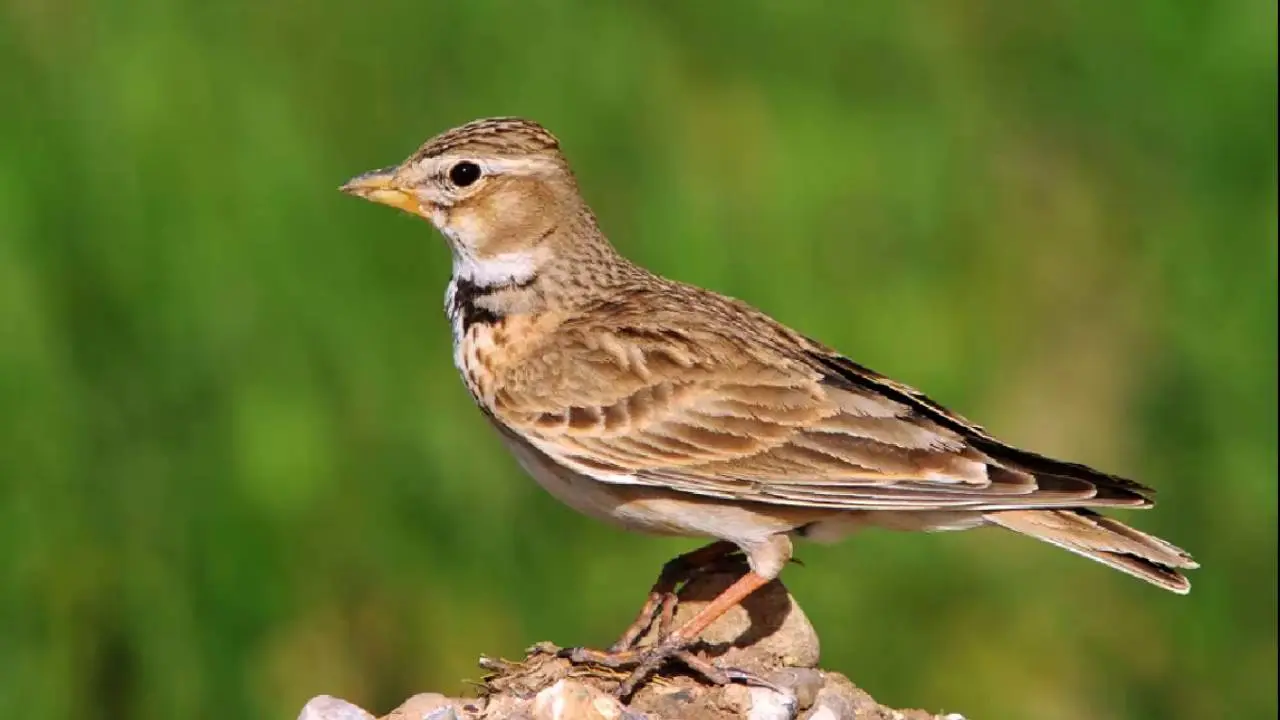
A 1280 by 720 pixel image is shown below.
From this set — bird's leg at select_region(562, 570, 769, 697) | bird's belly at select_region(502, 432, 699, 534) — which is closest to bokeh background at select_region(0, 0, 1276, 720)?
bird's belly at select_region(502, 432, 699, 534)

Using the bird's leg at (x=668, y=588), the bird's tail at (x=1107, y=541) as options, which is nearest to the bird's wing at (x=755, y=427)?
the bird's tail at (x=1107, y=541)

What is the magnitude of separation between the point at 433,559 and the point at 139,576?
1.07 meters

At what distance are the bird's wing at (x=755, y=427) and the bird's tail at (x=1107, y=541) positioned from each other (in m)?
0.13

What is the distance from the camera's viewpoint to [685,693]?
632 cm

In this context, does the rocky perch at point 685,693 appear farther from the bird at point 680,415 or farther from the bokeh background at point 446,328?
the bokeh background at point 446,328

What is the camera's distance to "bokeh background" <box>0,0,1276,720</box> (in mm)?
9117

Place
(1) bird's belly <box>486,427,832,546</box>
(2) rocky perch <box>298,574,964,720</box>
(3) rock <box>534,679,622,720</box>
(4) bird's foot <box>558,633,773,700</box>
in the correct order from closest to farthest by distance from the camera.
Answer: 1. (3) rock <box>534,679,622,720</box>
2. (2) rocky perch <box>298,574,964,720</box>
3. (4) bird's foot <box>558,633,773,700</box>
4. (1) bird's belly <box>486,427,832,546</box>

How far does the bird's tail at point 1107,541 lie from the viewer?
6686mm

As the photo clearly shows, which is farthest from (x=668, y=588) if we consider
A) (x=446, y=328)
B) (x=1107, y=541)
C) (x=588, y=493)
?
(x=446, y=328)

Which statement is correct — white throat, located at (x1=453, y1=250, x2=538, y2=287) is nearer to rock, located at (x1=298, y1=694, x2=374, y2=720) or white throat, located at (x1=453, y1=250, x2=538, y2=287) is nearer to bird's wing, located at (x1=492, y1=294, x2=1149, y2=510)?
bird's wing, located at (x1=492, y1=294, x2=1149, y2=510)

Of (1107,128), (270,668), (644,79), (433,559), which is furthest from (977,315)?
(270,668)

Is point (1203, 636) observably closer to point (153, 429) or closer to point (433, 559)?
point (433, 559)

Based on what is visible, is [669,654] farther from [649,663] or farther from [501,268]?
[501,268]

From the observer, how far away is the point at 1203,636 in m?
9.78
